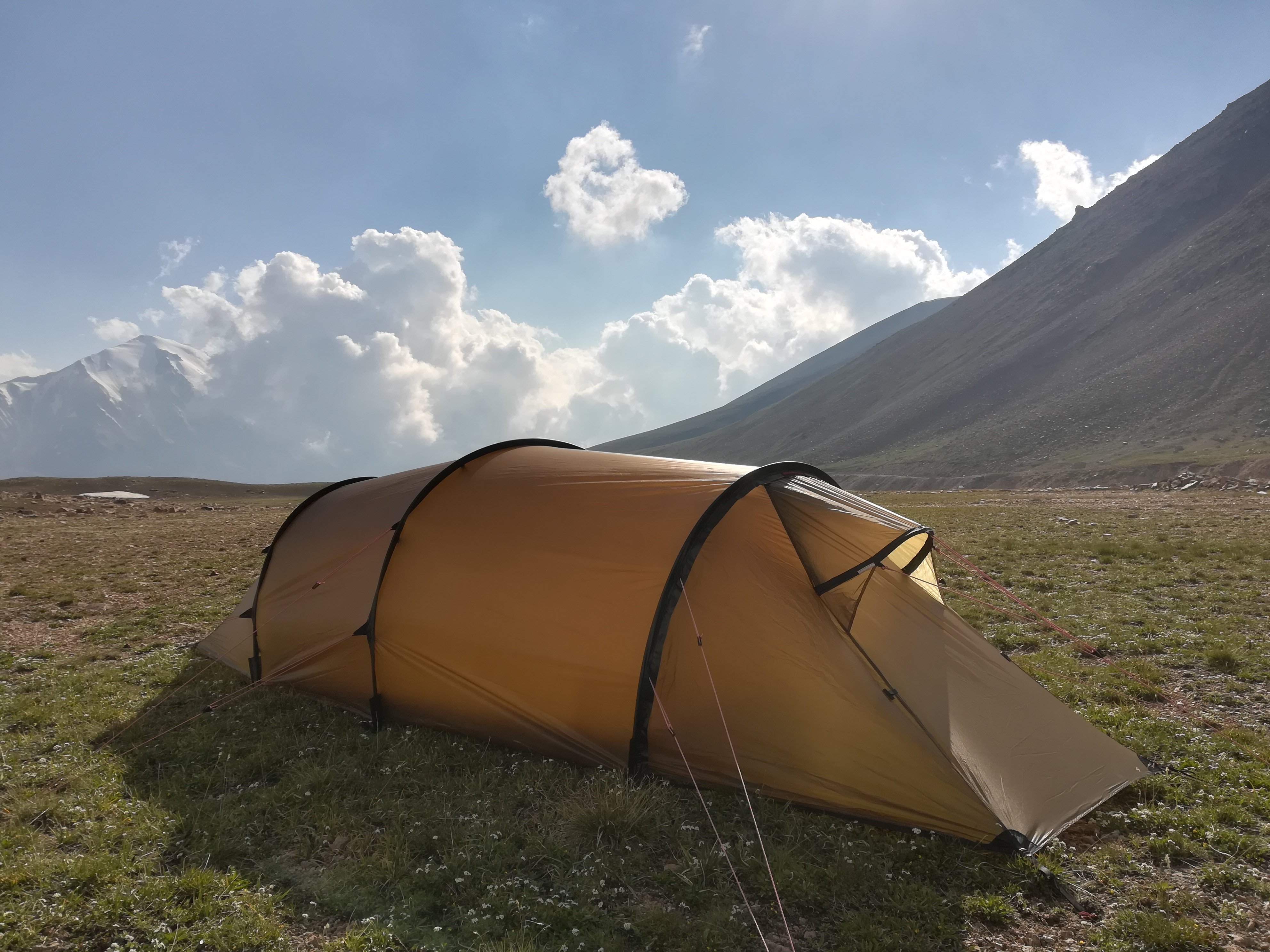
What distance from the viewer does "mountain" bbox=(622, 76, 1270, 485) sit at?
84.1 meters

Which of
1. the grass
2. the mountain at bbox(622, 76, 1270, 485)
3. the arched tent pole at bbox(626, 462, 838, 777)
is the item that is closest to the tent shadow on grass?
the grass

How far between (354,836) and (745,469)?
18.3 feet

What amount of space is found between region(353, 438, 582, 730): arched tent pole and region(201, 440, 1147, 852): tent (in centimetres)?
4

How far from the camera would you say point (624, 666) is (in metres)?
6.69

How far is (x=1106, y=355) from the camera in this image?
10694 cm

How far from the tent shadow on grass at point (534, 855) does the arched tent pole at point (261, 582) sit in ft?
6.94

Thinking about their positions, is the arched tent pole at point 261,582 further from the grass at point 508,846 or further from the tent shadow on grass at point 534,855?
the tent shadow on grass at point 534,855

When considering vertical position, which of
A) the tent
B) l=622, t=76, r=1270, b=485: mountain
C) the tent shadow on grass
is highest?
l=622, t=76, r=1270, b=485: mountain

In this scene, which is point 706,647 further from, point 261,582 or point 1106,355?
point 1106,355

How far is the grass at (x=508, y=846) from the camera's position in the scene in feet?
15.7

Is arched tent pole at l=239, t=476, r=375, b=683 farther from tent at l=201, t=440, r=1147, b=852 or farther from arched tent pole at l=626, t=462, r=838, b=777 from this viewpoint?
arched tent pole at l=626, t=462, r=838, b=777

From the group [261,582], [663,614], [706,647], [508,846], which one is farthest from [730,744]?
[261,582]

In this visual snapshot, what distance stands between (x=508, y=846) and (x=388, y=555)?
4.00 m

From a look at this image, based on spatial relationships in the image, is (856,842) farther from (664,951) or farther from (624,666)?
(624,666)
